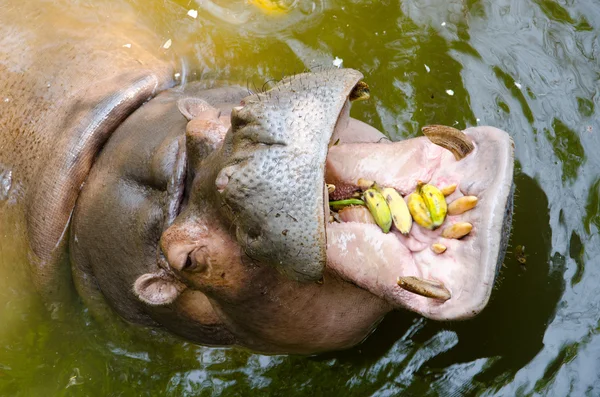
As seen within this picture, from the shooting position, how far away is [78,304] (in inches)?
197

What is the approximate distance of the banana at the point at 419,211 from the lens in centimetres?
301

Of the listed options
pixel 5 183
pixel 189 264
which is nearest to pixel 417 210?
pixel 189 264

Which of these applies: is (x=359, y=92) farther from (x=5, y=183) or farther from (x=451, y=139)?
(x=5, y=183)

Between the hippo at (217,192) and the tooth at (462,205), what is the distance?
41 millimetres

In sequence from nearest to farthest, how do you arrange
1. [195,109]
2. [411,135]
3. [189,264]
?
[189,264], [195,109], [411,135]

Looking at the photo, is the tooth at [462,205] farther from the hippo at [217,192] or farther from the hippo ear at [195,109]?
the hippo ear at [195,109]

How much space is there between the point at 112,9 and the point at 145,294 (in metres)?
2.95

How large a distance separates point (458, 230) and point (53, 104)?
9.75ft

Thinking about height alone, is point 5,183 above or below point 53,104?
below

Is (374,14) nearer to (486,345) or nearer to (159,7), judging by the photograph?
(159,7)

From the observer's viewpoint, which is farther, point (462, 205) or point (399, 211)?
point (399, 211)

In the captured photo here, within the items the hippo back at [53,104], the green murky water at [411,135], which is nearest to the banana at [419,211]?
the green murky water at [411,135]

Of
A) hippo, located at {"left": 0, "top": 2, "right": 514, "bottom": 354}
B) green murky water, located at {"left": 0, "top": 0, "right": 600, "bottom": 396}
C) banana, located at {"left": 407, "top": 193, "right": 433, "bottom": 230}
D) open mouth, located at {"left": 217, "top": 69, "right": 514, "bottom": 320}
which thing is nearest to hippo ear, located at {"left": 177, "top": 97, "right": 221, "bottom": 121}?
hippo, located at {"left": 0, "top": 2, "right": 514, "bottom": 354}

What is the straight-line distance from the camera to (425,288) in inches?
106
